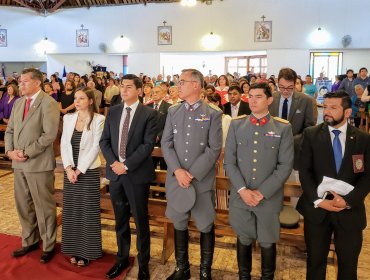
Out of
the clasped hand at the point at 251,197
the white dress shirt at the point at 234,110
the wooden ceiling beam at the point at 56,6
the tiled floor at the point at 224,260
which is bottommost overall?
the tiled floor at the point at 224,260

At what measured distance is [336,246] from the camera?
246cm

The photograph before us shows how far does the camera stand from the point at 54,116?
3254 mm

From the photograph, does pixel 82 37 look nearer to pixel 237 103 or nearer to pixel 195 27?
pixel 195 27

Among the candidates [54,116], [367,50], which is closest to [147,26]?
[367,50]

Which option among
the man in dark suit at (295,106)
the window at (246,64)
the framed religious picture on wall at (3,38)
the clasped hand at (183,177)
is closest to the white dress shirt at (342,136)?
the clasped hand at (183,177)

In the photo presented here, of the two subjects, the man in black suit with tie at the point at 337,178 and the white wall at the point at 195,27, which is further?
the white wall at the point at 195,27

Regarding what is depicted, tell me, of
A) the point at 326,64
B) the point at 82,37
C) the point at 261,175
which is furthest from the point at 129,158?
the point at 82,37

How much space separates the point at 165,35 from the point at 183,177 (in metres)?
13.0

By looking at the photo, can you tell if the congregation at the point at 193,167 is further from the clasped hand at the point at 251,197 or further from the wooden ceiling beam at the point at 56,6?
the wooden ceiling beam at the point at 56,6

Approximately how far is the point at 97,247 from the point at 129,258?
29cm

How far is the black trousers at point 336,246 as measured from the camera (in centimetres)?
240

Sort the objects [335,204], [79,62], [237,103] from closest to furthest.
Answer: [335,204] → [237,103] → [79,62]

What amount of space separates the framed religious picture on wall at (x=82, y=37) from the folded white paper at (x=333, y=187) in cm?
1495

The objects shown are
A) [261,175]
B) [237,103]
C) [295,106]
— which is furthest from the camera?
[237,103]
